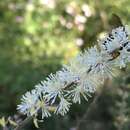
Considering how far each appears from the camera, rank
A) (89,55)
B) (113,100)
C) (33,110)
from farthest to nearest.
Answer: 1. (113,100)
2. (33,110)
3. (89,55)

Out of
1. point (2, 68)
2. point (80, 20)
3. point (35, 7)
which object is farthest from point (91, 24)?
point (2, 68)

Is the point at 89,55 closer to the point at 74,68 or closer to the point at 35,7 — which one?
the point at 74,68

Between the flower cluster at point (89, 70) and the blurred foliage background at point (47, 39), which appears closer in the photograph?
the flower cluster at point (89, 70)

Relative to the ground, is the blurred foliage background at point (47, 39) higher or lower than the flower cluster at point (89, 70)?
higher

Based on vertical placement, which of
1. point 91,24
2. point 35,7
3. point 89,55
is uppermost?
point 35,7

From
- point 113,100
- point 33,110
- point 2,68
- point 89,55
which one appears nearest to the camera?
point 89,55
